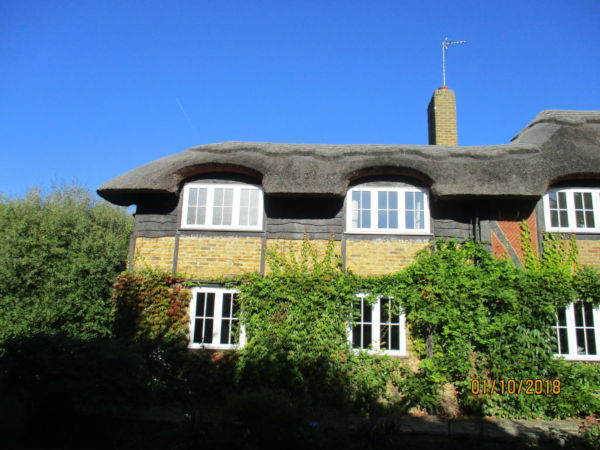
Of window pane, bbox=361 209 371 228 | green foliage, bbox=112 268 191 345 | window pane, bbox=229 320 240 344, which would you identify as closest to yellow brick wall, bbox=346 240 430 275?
window pane, bbox=361 209 371 228

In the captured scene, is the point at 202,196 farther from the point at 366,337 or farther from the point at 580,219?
the point at 580,219

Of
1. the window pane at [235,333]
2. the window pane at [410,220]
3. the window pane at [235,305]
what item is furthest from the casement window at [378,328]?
the window pane at [235,305]

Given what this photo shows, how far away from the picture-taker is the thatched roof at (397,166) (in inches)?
301

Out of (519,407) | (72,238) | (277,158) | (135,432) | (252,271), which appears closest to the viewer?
(135,432)

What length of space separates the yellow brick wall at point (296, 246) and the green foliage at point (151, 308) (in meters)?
2.01

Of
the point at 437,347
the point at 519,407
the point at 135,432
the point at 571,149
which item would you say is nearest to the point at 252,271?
the point at 135,432

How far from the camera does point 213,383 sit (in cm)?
739

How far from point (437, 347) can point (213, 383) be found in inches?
173

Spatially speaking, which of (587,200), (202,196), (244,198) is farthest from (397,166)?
(202,196)

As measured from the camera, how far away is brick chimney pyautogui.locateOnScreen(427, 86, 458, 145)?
35.0 feet

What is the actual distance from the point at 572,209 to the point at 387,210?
3.92 meters

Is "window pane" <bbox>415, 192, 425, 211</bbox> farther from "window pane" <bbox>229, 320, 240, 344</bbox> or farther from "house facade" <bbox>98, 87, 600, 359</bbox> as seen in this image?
"window pane" <bbox>229, 320, 240, 344</bbox>

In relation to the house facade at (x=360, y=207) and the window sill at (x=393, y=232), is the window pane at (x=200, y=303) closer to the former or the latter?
the house facade at (x=360, y=207)

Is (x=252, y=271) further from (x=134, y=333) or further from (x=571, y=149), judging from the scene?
(x=571, y=149)
